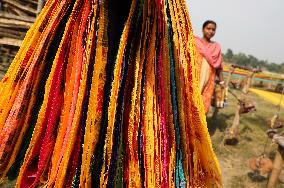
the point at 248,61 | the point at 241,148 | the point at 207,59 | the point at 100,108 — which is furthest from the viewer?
the point at 248,61

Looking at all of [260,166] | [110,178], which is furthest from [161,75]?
[260,166]

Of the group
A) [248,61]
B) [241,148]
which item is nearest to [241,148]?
[241,148]

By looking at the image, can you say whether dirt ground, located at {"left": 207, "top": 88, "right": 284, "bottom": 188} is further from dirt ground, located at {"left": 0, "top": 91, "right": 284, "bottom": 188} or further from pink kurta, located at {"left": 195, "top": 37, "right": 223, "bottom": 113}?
pink kurta, located at {"left": 195, "top": 37, "right": 223, "bottom": 113}

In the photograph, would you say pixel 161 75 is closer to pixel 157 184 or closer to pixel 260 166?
pixel 157 184

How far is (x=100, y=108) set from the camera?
1.28m

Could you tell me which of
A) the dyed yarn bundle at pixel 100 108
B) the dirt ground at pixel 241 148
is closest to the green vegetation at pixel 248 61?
the dirt ground at pixel 241 148

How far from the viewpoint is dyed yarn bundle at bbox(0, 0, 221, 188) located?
125 centimetres

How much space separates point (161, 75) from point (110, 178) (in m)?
0.50

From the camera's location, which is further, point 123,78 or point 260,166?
point 260,166

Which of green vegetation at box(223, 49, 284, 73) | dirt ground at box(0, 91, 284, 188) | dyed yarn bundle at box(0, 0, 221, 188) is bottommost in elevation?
dirt ground at box(0, 91, 284, 188)

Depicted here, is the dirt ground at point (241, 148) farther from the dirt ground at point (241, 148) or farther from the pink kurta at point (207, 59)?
the pink kurta at point (207, 59)

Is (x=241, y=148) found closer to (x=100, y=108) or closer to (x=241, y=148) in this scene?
(x=241, y=148)

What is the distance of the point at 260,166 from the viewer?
415 cm

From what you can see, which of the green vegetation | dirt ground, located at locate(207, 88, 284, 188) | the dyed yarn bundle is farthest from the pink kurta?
the green vegetation
